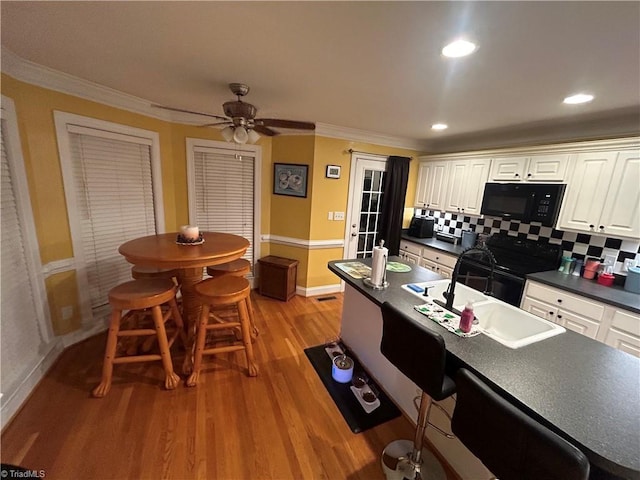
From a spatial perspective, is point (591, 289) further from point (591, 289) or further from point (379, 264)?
point (379, 264)

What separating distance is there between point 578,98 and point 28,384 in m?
4.45

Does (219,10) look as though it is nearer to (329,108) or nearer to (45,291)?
(329,108)

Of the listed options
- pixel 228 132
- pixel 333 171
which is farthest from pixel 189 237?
pixel 333 171

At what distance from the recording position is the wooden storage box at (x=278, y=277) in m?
3.37

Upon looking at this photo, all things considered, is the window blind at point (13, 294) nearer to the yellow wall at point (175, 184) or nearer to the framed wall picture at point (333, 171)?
the yellow wall at point (175, 184)

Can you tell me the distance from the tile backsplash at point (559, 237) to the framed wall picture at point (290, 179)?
228cm

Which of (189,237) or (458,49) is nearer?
(458,49)

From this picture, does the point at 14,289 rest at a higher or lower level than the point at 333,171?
lower

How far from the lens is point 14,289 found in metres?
1.74

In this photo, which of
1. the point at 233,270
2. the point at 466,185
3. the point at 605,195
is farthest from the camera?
the point at 466,185

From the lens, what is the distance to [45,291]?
202 cm

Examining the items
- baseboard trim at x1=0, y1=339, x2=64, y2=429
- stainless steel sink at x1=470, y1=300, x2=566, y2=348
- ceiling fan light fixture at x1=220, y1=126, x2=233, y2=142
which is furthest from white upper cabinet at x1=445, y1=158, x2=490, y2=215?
baseboard trim at x1=0, y1=339, x2=64, y2=429

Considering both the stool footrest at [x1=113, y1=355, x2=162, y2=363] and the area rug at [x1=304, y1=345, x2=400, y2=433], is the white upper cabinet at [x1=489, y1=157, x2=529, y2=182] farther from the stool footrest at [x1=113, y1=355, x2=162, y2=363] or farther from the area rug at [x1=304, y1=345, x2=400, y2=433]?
the stool footrest at [x1=113, y1=355, x2=162, y2=363]
